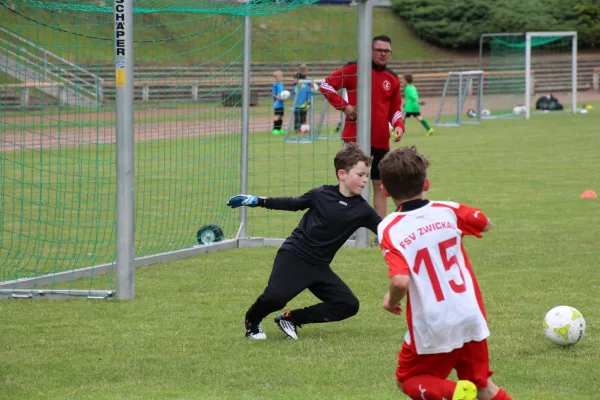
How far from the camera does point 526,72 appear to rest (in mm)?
32438

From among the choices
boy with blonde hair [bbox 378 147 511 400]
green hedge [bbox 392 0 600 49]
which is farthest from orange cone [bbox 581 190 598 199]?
green hedge [bbox 392 0 600 49]

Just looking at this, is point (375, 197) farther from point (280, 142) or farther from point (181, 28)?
point (280, 142)

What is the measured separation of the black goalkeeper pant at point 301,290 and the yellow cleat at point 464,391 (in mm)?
2667

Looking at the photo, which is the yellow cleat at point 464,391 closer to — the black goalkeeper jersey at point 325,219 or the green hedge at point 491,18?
the black goalkeeper jersey at point 325,219

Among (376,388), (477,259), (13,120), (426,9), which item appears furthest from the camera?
(426,9)

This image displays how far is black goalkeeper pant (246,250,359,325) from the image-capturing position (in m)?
6.64

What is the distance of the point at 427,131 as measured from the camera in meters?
27.5

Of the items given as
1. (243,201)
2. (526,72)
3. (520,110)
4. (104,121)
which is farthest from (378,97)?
(520,110)

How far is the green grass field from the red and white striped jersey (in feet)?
3.66

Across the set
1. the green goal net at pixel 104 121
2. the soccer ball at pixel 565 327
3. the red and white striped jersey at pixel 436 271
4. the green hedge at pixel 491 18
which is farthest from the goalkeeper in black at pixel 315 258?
the green hedge at pixel 491 18

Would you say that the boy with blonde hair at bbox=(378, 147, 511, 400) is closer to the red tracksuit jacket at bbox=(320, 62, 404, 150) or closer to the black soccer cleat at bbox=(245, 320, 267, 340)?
the black soccer cleat at bbox=(245, 320, 267, 340)

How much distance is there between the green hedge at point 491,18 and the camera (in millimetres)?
54500

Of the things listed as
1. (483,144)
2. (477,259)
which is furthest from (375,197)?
(483,144)

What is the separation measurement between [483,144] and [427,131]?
14.3 feet
